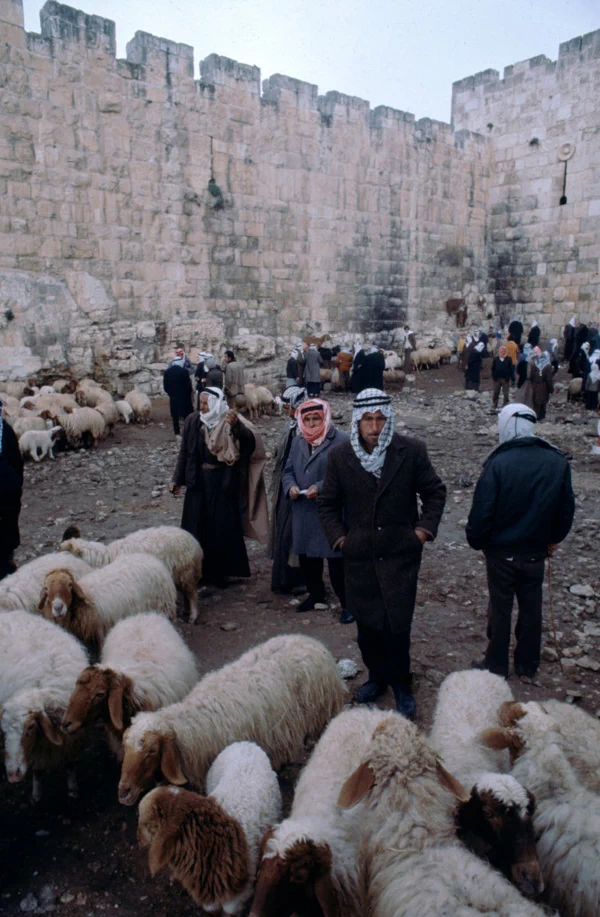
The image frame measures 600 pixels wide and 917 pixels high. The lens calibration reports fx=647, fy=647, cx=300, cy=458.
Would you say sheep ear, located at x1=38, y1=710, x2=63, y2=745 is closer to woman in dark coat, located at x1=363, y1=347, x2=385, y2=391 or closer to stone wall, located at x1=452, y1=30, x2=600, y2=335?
woman in dark coat, located at x1=363, y1=347, x2=385, y2=391

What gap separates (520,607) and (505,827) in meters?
1.95

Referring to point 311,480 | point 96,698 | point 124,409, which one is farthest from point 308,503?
point 124,409

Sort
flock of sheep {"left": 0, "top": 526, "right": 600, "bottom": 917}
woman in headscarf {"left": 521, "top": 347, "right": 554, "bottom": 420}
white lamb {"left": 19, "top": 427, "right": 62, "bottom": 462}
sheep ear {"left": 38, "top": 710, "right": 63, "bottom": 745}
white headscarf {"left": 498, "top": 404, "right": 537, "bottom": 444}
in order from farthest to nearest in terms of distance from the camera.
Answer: woman in headscarf {"left": 521, "top": 347, "right": 554, "bottom": 420} → white lamb {"left": 19, "top": 427, "right": 62, "bottom": 462} → white headscarf {"left": 498, "top": 404, "right": 537, "bottom": 444} → sheep ear {"left": 38, "top": 710, "right": 63, "bottom": 745} → flock of sheep {"left": 0, "top": 526, "right": 600, "bottom": 917}

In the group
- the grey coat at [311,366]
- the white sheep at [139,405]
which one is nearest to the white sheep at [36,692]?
the white sheep at [139,405]

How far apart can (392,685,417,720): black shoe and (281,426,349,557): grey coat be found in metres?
1.22

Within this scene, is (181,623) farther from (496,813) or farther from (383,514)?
(496,813)

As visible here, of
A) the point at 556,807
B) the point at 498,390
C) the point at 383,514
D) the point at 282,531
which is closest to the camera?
the point at 556,807

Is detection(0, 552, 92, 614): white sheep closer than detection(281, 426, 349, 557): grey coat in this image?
Yes

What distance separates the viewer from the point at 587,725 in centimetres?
275

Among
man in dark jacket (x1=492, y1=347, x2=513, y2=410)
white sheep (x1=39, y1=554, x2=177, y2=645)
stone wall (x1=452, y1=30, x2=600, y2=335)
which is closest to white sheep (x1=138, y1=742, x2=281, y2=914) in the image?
white sheep (x1=39, y1=554, x2=177, y2=645)

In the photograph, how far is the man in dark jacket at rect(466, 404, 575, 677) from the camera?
3.68 metres

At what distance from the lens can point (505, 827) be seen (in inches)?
83.0

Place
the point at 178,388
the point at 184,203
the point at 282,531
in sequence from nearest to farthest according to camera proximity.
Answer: the point at 282,531, the point at 178,388, the point at 184,203

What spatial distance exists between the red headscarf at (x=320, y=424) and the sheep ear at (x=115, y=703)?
2.32 meters
